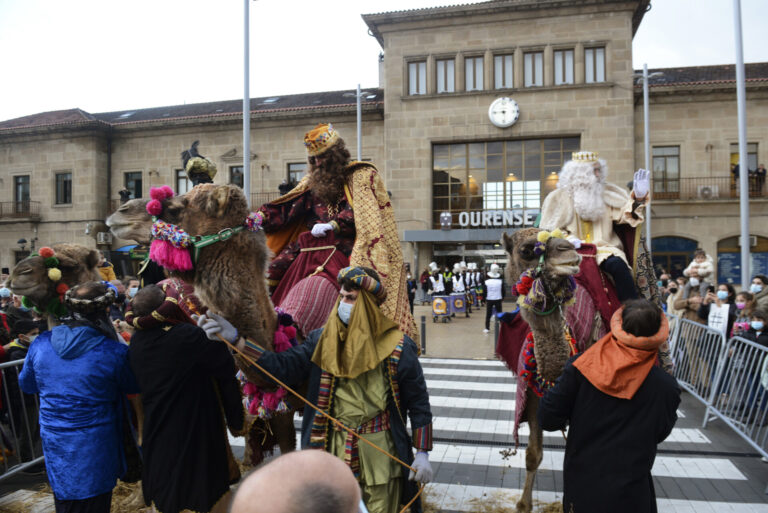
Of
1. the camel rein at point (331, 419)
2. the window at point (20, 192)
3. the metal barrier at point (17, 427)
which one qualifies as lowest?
the metal barrier at point (17, 427)

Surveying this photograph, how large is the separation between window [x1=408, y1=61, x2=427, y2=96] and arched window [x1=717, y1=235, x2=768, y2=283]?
50.2ft

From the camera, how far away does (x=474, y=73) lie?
24.9m

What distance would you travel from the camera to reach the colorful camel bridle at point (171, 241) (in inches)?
100.0

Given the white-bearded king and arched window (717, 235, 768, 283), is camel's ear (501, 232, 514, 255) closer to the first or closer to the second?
the white-bearded king

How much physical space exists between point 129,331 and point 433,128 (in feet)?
71.0

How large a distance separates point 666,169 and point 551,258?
2399cm

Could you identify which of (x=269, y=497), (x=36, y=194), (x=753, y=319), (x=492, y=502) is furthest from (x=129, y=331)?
(x=36, y=194)

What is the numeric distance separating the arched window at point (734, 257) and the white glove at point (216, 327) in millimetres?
25515

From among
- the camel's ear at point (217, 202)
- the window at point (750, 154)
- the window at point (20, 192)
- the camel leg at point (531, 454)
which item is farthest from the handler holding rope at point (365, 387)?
the window at point (20, 192)

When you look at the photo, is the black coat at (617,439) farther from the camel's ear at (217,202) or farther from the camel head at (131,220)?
the camel head at (131,220)

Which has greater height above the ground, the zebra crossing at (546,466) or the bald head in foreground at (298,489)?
the bald head in foreground at (298,489)

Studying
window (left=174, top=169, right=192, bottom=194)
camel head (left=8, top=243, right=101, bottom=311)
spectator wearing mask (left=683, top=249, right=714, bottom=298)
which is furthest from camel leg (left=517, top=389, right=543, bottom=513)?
window (left=174, top=169, right=192, bottom=194)

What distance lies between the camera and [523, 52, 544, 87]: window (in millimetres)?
24125

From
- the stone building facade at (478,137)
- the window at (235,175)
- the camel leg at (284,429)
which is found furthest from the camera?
the window at (235,175)
